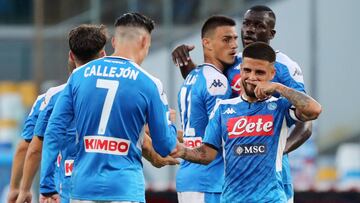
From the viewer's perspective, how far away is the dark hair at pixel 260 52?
34.7 ft

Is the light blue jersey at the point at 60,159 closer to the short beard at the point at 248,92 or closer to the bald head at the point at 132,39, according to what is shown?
the bald head at the point at 132,39

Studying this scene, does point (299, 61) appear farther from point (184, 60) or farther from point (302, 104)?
point (302, 104)

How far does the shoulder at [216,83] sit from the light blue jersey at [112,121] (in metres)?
1.85

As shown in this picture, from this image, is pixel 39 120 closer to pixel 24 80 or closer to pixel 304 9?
pixel 304 9

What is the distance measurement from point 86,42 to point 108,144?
131 cm

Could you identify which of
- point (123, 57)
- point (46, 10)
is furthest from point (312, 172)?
point (123, 57)

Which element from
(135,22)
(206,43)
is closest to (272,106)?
(135,22)

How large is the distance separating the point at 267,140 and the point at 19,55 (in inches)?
1109

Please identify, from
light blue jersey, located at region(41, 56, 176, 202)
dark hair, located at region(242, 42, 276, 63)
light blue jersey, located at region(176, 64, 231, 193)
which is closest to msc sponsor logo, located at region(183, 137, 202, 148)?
light blue jersey, located at region(176, 64, 231, 193)

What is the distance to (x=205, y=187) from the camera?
12070 mm

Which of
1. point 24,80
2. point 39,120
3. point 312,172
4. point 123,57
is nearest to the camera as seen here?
point 123,57

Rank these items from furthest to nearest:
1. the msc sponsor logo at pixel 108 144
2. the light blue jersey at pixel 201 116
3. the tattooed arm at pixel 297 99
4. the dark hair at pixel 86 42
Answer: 1. the light blue jersey at pixel 201 116
2. the dark hair at pixel 86 42
3. the tattooed arm at pixel 297 99
4. the msc sponsor logo at pixel 108 144

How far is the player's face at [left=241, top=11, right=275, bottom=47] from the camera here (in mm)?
11844

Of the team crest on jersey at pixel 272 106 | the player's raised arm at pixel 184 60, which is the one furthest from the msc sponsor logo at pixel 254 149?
the player's raised arm at pixel 184 60
